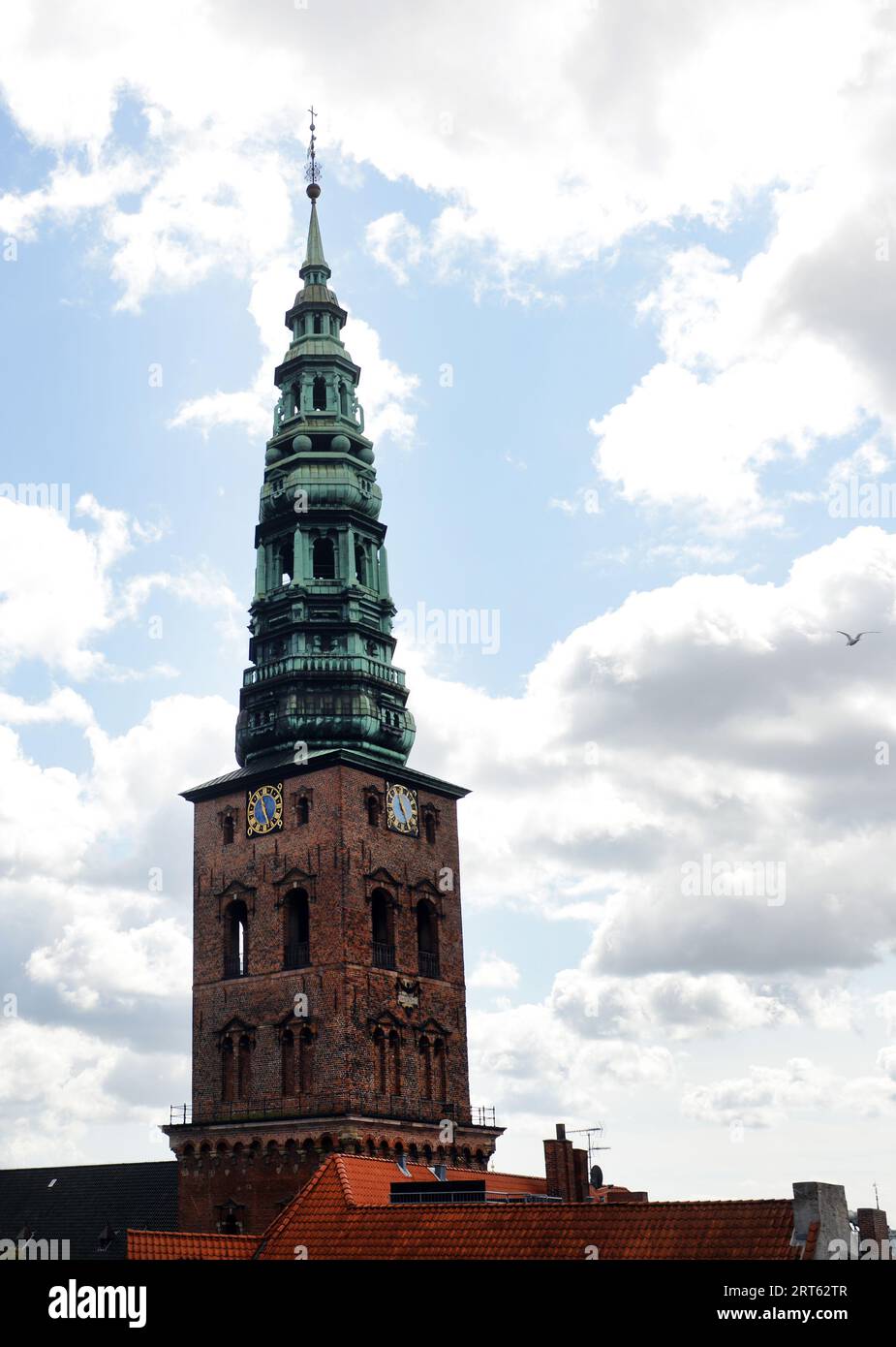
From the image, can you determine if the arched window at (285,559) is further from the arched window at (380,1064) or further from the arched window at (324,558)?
the arched window at (380,1064)

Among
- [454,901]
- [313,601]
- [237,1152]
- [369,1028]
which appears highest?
[313,601]

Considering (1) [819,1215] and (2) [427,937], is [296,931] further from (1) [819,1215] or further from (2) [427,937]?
(1) [819,1215]

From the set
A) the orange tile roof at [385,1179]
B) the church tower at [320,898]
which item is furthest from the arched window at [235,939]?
the orange tile roof at [385,1179]

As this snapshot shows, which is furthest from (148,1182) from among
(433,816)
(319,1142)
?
(433,816)

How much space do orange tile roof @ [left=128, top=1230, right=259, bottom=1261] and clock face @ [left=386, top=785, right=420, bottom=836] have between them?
82.6 feet

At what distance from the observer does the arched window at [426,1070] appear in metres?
68.1

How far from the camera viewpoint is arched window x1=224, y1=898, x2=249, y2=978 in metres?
69.6

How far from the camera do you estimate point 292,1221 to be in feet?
158

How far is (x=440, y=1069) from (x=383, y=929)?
6.40m

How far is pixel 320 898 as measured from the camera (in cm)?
6706

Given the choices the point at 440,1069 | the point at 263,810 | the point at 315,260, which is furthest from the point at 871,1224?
the point at 315,260

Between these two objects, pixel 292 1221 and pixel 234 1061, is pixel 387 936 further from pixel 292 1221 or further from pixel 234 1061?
pixel 292 1221
